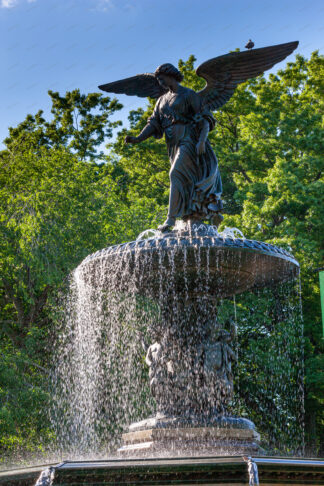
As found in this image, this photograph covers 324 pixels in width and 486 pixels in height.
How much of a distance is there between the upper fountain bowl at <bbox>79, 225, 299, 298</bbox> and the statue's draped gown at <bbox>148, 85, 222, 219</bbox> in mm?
412

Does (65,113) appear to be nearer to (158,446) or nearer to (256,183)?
(256,183)

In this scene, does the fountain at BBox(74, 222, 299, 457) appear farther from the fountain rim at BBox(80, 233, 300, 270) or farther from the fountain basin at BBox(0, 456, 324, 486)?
the fountain basin at BBox(0, 456, 324, 486)

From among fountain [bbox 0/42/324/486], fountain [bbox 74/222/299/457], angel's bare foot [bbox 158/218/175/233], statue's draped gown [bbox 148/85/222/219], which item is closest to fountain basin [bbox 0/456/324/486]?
fountain [bbox 0/42/324/486]

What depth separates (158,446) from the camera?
6961 mm

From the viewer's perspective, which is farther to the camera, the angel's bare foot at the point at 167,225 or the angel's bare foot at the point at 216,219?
the angel's bare foot at the point at 216,219

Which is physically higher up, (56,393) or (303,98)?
(303,98)

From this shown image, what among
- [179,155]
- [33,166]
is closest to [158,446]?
[179,155]

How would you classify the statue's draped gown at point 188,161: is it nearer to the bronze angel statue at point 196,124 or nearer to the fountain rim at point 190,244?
the bronze angel statue at point 196,124

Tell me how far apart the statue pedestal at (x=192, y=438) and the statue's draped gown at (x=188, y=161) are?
2.53m

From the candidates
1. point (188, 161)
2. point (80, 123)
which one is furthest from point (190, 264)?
point (80, 123)

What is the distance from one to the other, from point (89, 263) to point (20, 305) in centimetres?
1229

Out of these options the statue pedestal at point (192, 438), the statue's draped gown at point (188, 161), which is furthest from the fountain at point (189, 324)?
the statue's draped gown at point (188, 161)

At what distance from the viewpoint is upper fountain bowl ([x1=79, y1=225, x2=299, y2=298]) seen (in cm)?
712

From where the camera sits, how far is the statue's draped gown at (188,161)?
8.28 meters
